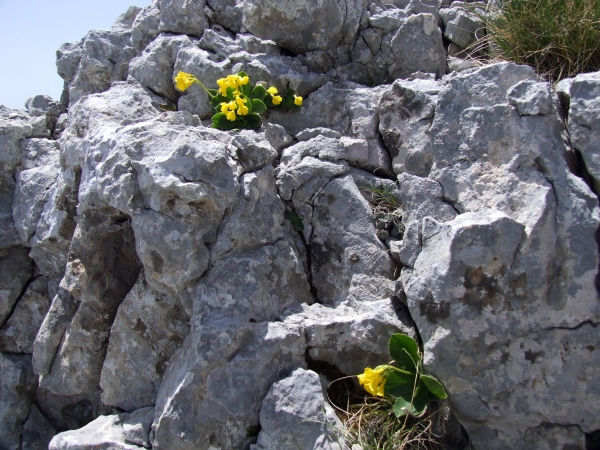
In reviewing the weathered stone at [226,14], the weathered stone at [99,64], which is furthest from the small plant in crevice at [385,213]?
the weathered stone at [99,64]

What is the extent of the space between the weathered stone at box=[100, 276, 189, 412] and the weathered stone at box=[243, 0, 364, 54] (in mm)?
2491

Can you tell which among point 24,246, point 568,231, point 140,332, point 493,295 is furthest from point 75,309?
point 568,231

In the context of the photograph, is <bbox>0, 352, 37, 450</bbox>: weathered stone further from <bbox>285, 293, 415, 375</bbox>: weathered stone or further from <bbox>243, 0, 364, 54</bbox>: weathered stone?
<bbox>243, 0, 364, 54</bbox>: weathered stone

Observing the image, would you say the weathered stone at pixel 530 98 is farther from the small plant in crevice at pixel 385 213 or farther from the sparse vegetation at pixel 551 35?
the small plant in crevice at pixel 385 213

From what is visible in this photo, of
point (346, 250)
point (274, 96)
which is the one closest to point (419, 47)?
point (274, 96)

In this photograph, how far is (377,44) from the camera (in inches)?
185

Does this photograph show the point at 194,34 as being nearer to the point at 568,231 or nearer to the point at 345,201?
the point at 345,201

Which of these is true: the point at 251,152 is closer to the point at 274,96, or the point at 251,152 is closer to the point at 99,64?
the point at 274,96

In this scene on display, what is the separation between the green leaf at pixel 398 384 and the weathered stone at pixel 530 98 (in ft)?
5.30

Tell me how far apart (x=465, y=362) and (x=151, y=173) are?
2.03 meters

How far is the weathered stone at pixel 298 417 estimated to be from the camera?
2725 millimetres

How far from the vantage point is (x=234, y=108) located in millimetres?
3945

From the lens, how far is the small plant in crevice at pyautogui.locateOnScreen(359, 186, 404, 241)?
142 inches

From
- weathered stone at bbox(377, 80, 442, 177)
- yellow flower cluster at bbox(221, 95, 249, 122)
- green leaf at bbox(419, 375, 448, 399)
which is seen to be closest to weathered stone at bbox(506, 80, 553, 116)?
weathered stone at bbox(377, 80, 442, 177)
